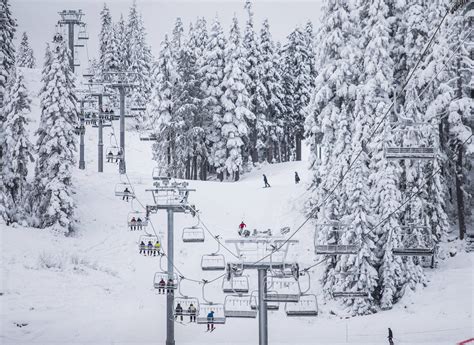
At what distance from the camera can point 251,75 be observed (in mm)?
62219

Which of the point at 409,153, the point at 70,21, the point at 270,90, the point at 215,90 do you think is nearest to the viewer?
the point at 409,153

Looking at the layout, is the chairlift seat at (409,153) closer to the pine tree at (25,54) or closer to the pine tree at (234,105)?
the pine tree at (234,105)

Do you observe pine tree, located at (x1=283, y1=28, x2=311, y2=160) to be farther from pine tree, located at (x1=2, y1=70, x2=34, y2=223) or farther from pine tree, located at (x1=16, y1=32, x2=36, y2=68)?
pine tree, located at (x1=16, y1=32, x2=36, y2=68)

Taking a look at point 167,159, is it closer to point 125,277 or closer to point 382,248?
point 125,277

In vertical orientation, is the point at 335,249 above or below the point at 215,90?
below

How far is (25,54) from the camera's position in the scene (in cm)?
11988

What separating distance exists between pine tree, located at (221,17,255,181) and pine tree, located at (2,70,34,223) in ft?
66.3

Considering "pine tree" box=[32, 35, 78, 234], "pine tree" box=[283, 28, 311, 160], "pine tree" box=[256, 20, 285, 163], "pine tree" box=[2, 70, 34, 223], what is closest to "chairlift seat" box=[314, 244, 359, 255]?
"pine tree" box=[32, 35, 78, 234]

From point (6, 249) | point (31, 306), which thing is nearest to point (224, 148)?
point (6, 249)

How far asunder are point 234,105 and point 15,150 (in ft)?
73.2

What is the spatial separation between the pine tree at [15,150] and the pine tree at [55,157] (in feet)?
3.44

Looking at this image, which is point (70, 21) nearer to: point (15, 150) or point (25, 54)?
point (15, 150)

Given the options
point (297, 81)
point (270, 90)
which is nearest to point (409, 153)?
point (270, 90)

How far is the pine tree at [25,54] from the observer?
386ft
